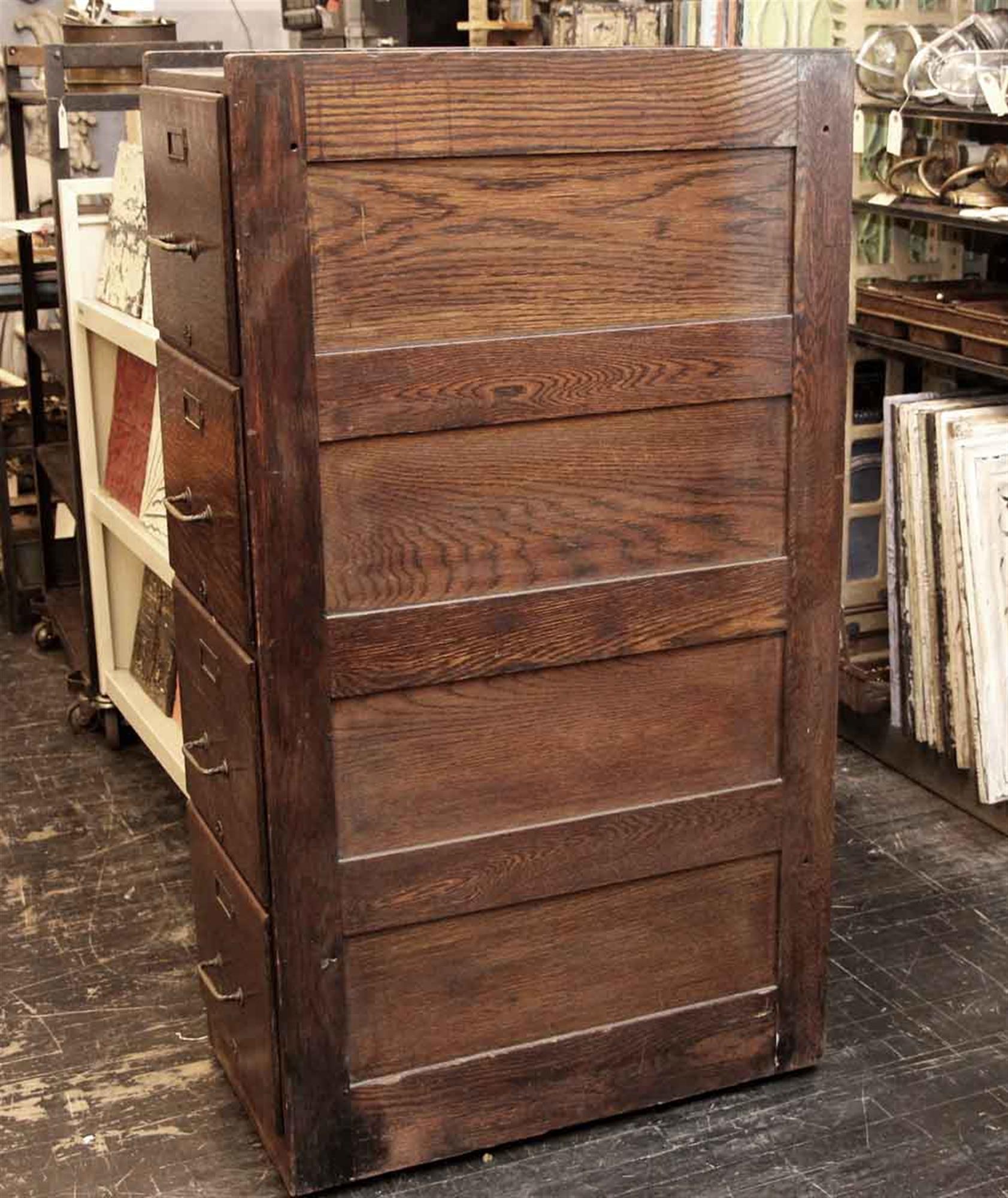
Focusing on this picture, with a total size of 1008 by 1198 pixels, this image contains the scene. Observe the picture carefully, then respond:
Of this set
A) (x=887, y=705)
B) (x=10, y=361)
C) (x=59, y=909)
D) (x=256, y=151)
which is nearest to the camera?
(x=256, y=151)

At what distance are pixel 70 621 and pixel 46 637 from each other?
1.12ft

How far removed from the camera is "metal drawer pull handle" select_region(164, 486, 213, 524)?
7.72 ft

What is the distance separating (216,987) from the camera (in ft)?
8.72

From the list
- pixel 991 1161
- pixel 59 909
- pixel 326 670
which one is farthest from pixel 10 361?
pixel 991 1161

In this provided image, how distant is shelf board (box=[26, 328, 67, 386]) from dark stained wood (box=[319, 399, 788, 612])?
2.08 meters

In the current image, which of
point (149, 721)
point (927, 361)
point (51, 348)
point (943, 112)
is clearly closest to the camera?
point (943, 112)

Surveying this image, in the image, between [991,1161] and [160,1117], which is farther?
[160,1117]

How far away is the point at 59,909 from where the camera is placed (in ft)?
11.0

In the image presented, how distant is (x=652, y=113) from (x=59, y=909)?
6.51 ft

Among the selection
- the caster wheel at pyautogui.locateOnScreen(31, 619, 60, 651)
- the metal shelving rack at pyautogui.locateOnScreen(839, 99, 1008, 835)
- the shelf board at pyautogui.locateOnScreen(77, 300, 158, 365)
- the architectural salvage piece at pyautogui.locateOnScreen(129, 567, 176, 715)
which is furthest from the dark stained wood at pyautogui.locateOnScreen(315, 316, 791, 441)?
the caster wheel at pyautogui.locateOnScreen(31, 619, 60, 651)

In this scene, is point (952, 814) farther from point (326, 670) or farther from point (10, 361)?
point (10, 361)

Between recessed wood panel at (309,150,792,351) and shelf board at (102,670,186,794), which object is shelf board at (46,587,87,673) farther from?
recessed wood panel at (309,150,792,351)

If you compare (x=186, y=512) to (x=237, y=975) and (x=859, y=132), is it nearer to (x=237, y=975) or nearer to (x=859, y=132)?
(x=237, y=975)

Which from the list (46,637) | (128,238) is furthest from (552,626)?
(46,637)
